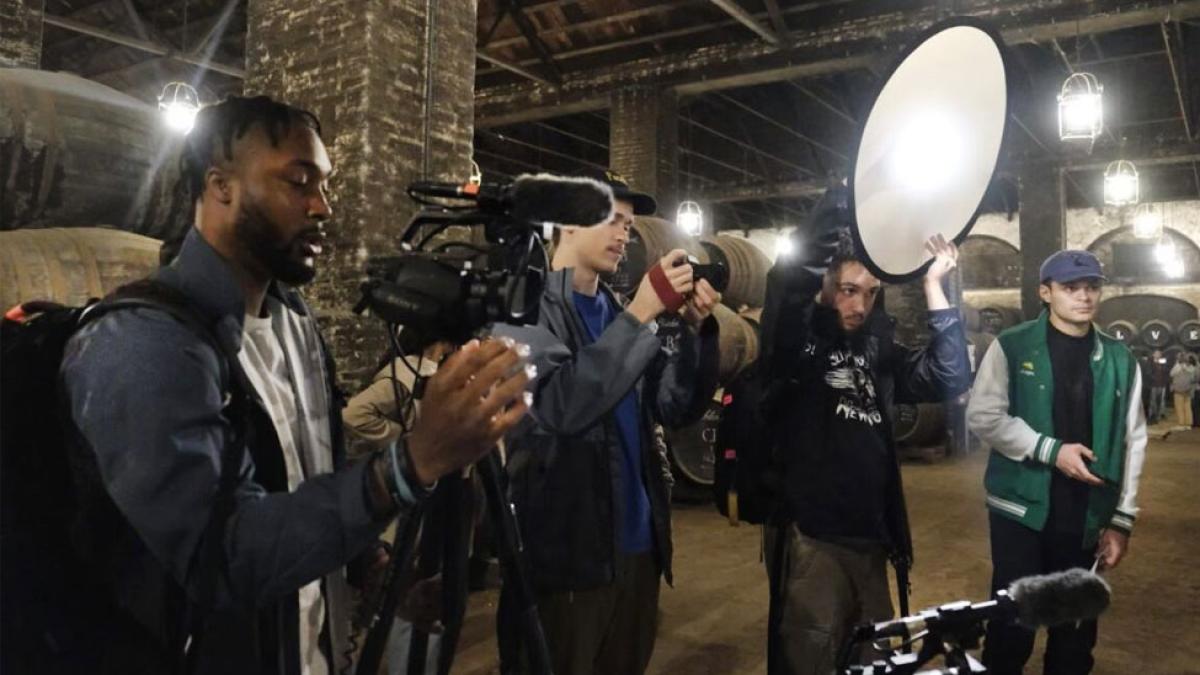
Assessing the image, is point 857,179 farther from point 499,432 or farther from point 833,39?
point 833,39

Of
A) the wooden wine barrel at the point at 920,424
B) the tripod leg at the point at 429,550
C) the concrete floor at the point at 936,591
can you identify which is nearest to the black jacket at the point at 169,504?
the tripod leg at the point at 429,550

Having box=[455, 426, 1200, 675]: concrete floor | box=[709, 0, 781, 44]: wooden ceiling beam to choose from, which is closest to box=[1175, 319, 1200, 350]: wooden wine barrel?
box=[455, 426, 1200, 675]: concrete floor

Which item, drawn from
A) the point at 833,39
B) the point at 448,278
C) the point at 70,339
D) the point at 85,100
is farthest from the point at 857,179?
the point at 833,39

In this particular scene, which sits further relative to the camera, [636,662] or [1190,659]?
[1190,659]

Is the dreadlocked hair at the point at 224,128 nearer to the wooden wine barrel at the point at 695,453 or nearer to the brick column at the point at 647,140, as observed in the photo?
the wooden wine barrel at the point at 695,453

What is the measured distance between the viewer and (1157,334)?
68.3 feet

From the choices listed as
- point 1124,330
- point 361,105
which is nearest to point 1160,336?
point 1124,330

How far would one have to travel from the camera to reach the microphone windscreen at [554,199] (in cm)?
124

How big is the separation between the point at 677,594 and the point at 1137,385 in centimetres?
271

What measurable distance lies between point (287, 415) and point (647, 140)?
932 cm

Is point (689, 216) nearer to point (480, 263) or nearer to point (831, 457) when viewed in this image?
point (831, 457)

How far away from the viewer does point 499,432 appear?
0.97 m

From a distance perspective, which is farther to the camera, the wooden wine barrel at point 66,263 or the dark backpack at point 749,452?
the wooden wine barrel at point 66,263

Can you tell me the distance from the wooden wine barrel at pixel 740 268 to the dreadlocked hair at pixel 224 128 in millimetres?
7369
